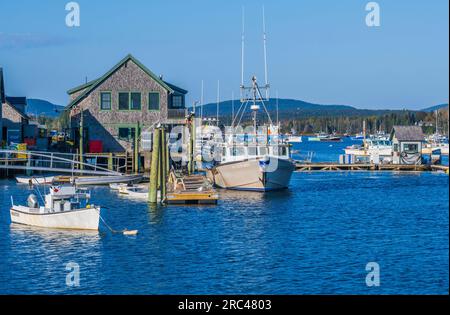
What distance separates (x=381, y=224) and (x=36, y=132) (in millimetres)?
48689

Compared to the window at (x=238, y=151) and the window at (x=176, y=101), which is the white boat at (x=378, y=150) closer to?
the window at (x=176, y=101)

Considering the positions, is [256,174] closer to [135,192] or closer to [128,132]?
[135,192]

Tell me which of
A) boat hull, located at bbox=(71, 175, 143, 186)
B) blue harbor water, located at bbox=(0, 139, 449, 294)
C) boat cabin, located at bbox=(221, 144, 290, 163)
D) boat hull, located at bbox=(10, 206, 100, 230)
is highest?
boat cabin, located at bbox=(221, 144, 290, 163)

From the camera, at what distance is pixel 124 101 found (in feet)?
251

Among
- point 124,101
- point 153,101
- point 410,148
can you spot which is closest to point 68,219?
point 153,101

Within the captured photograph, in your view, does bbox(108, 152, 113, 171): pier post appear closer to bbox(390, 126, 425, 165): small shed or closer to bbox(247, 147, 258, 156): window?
bbox(247, 147, 258, 156): window

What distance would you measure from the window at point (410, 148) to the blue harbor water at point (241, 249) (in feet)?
107

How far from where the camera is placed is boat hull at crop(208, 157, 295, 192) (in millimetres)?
61906

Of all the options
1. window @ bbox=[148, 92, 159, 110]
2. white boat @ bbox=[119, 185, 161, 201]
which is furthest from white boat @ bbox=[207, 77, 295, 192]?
window @ bbox=[148, 92, 159, 110]

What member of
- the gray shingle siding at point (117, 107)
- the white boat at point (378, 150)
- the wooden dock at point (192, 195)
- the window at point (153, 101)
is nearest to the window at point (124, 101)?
the gray shingle siding at point (117, 107)

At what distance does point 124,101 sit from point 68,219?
35.5m

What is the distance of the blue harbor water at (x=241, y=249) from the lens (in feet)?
102

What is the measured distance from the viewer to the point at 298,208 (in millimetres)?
54688
